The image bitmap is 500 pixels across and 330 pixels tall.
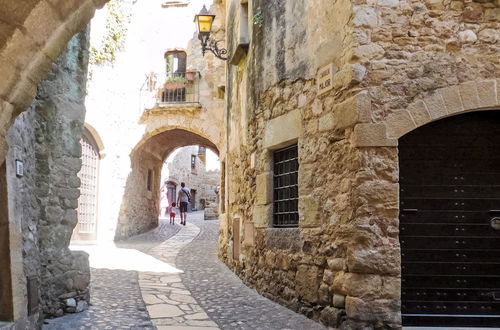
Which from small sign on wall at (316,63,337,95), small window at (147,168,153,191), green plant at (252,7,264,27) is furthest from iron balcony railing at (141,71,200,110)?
small sign on wall at (316,63,337,95)

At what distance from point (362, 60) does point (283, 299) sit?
107 inches

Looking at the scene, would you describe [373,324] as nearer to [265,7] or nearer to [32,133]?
[32,133]

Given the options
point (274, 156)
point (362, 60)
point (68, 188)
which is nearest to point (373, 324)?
point (362, 60)

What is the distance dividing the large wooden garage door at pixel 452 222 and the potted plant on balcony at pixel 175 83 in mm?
10400

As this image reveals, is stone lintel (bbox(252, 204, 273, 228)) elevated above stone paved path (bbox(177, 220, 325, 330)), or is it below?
above

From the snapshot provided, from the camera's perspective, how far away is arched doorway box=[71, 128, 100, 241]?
12992mm

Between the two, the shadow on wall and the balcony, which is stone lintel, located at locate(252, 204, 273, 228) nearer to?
the shadow on wall

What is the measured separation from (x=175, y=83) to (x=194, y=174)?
1543 cm

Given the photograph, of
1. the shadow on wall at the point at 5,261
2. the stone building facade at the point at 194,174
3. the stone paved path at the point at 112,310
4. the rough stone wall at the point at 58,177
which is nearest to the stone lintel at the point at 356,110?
the stone paved path at the point at 112,310

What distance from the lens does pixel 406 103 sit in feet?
15.0

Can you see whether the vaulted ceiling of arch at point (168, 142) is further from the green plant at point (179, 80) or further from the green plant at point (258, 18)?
the green plant at point (258, 18)

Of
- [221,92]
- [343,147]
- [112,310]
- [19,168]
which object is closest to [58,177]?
[19,168]

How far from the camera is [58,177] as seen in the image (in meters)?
5.01

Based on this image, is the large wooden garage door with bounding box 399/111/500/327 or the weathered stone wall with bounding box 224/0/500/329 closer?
the weathered stone wall with bounding box 224/0/500/329
